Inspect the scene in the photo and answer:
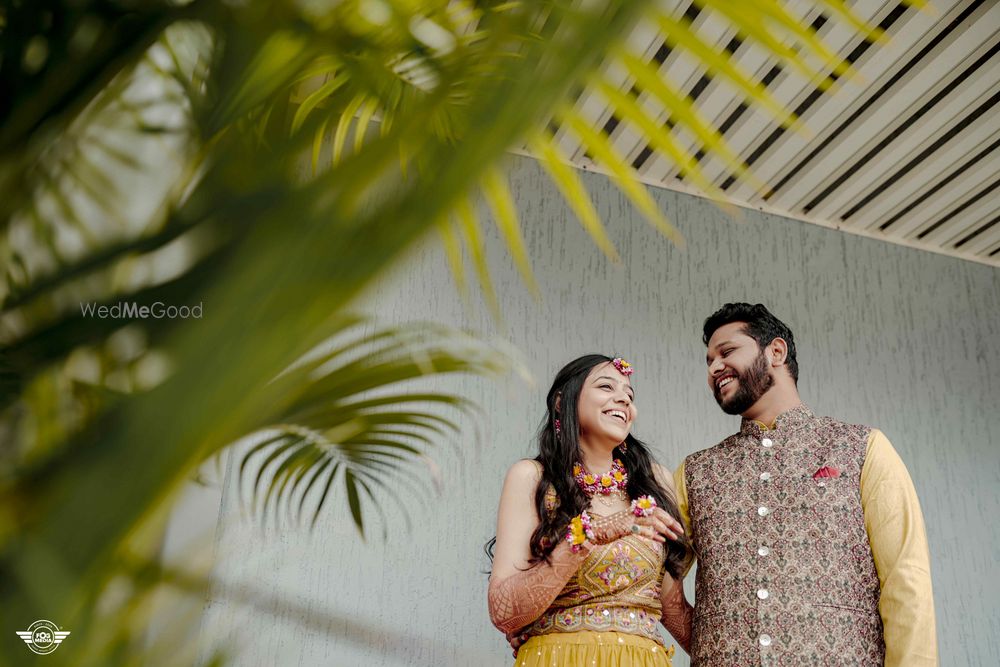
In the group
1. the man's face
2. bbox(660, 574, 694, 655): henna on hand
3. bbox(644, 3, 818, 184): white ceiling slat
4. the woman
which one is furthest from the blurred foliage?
bbox(644, 3, 818, 184): white ceiling slat

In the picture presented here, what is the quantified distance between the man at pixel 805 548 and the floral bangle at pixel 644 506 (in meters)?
0.23

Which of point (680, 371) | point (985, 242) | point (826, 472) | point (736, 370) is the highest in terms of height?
point (985, 242)

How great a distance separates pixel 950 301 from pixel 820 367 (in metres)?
0.95

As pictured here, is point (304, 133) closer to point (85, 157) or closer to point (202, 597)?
point (202, 597)

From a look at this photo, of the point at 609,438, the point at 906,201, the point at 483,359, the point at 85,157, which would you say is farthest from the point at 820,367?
the point at 85,157

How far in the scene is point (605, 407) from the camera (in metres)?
2.54

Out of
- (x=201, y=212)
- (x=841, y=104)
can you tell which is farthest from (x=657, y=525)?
(x=841, y=104)

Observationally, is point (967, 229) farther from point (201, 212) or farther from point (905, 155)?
point (201, 212)

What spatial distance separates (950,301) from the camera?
473cm

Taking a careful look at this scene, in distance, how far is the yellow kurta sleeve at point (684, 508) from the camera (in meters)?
2.49

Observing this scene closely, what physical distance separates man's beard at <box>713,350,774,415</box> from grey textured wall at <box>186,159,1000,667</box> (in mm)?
1153

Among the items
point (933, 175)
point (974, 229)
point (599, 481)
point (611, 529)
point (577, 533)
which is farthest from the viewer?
point (974, 229)

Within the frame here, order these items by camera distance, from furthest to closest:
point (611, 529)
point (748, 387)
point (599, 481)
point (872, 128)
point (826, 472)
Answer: point (872, 128) < point (748, 387) < point (599, 481) < point (826, 472) < point (611, 529)

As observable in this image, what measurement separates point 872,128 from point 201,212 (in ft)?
13.5
